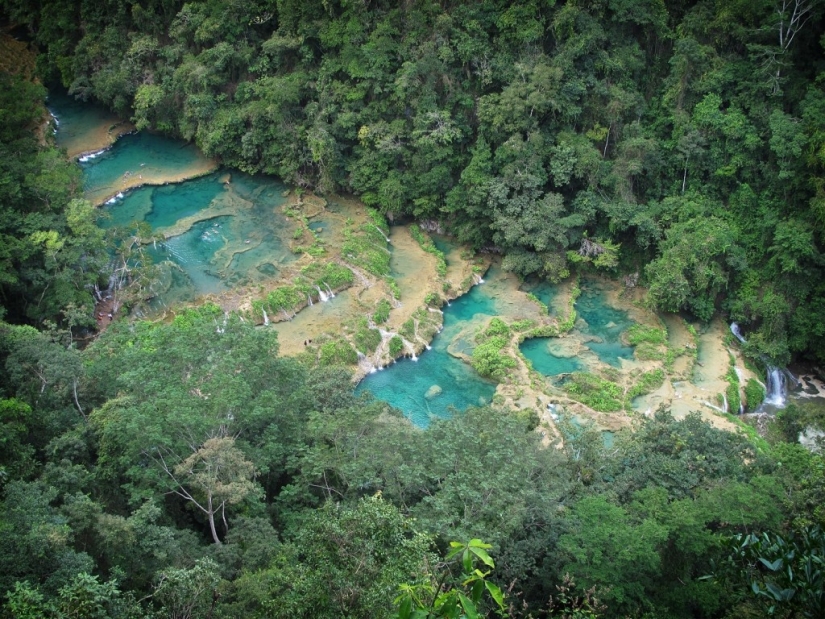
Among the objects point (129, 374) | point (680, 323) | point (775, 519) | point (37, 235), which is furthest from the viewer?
point (680, 323)

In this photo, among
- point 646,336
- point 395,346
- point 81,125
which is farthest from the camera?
point 81,125

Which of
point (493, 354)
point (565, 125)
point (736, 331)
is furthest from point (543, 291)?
point (736, 331)

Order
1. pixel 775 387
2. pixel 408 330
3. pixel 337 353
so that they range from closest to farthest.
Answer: pixel 337 353, pixel 775 387, pixel 408 330

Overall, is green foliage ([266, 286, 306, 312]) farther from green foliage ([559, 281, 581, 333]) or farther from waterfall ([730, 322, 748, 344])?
waterfall ([730, 322, 748, 344])

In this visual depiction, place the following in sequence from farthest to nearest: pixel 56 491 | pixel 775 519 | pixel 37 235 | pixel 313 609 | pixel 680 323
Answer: pixel 680 323
pixel 37 235
pixel 775 519
pixel 56 491
pixel 313 609

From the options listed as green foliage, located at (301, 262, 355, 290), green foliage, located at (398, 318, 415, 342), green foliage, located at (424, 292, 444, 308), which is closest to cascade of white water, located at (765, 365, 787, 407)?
green foliage, located at (424, 292, 444, 308)

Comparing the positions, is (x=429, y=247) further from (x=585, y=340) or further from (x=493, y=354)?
(x=585, y=340)

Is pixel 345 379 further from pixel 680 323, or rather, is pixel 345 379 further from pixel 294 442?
pixel 680 323

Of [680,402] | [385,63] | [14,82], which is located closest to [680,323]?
[680,402]
